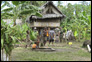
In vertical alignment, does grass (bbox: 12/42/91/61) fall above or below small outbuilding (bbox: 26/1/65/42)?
below

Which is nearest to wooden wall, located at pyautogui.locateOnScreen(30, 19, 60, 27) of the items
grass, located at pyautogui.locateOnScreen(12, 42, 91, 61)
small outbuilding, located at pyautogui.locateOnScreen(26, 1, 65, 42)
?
small outbuilding, located at pyautogui.locateOnScreen(26, 1, 65, 42)

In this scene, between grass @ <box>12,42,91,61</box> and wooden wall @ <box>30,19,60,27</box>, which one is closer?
grass @ <box>12,42,91,61</box>

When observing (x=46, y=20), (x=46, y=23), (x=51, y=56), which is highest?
(x=46, y=20)

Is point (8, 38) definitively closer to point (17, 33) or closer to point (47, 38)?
point (17, 33)

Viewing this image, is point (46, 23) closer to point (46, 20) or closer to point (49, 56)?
point (46, 20)

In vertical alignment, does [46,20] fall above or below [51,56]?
above

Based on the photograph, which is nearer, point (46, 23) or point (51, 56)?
point (51, 56)

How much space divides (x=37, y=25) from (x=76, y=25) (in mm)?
6925

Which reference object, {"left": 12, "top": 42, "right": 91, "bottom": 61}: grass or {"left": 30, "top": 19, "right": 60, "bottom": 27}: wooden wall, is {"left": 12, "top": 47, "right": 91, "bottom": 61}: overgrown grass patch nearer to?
{"left": 12, "top": 42, "right": 91, "bottom": 61}: grass

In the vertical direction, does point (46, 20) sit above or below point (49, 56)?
above

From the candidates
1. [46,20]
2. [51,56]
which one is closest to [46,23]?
[46,20]

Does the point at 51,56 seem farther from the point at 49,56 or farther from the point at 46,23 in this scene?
the point at 46,23

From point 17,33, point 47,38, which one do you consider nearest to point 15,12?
point 17,33

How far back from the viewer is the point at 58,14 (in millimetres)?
10039
